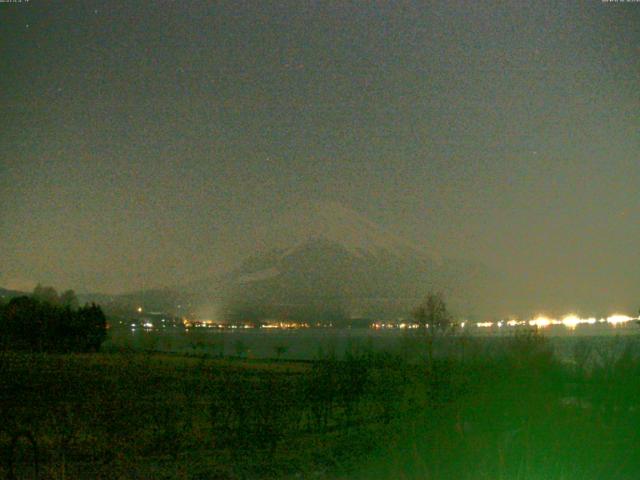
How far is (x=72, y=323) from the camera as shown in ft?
189

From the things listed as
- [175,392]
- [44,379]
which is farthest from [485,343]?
[44,379]

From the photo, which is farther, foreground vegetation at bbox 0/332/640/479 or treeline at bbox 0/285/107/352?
treeline at bbox 0/285/107/352

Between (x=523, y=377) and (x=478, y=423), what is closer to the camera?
(x=478, y=423)

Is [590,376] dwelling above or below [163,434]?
above

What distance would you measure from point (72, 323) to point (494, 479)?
166 ft

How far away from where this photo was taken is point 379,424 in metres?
17.4

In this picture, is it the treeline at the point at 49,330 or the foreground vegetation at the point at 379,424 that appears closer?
the foreground vegetation at the point at 379,424

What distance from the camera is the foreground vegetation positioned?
12.1 metres

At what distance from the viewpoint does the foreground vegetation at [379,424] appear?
12.1 m

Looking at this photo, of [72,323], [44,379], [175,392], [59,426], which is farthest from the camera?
[72,323]

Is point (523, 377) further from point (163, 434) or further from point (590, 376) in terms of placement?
point (163, 434)

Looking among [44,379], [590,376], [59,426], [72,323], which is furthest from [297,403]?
[72,323]

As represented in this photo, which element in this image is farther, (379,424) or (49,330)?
(49,330)

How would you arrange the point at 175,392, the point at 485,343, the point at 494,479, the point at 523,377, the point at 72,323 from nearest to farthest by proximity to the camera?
the point at 494,479 < the point at 523,377 < the point at 485,343 < the point at 175,392 < the point at 72,323
